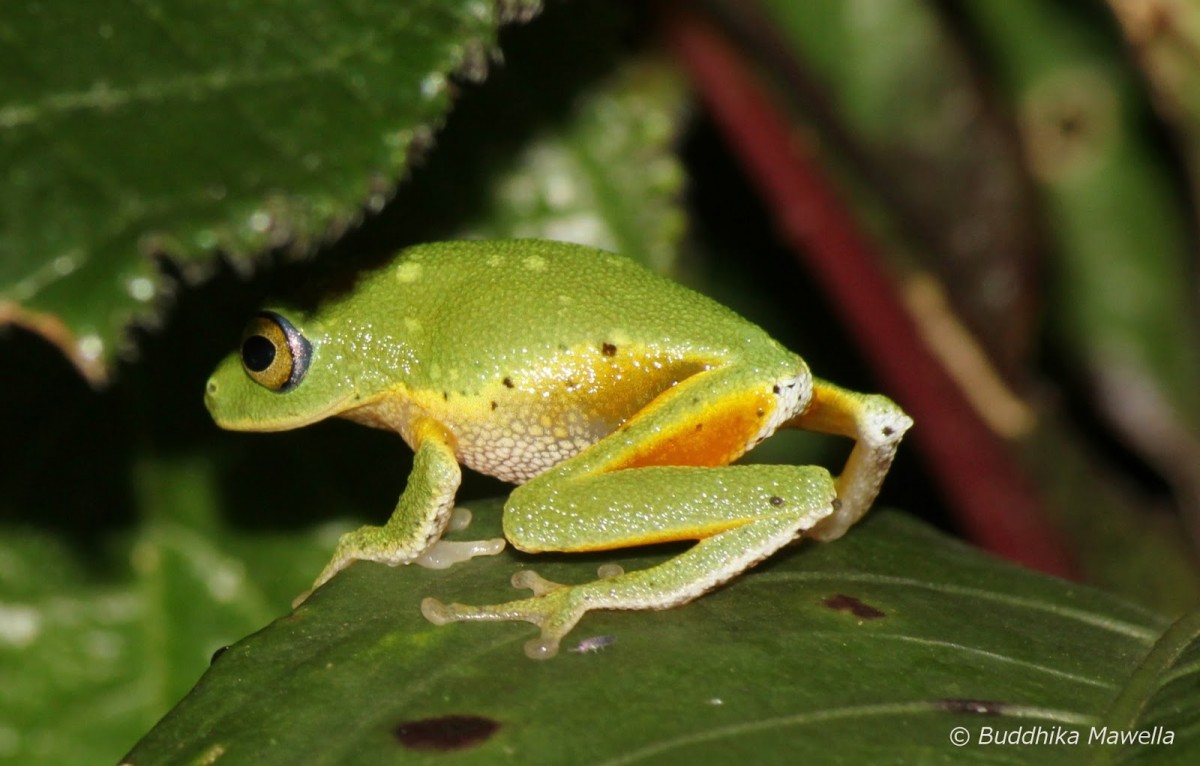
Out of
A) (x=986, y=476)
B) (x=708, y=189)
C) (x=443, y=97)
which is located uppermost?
(x=443, y=97)

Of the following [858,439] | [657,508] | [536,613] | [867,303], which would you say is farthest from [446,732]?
[867,303]

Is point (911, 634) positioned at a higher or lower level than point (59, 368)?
lower

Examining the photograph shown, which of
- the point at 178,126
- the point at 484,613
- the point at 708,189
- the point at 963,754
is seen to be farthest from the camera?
the point at 708,189

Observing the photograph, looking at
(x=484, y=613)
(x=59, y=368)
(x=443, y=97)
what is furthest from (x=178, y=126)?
(x=59, y=368)

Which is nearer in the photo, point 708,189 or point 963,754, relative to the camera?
point 963,754

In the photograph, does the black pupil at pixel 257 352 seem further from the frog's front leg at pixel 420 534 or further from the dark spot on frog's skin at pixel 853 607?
the dark spot on frog's skin at pixel 853 607

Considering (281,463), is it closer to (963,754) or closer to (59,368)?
(59,368)

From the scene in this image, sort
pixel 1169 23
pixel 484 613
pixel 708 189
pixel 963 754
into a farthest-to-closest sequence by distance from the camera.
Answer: pixel 708 189 → pixel 1169 23 → pixel 484 613 → pixel 963 754
